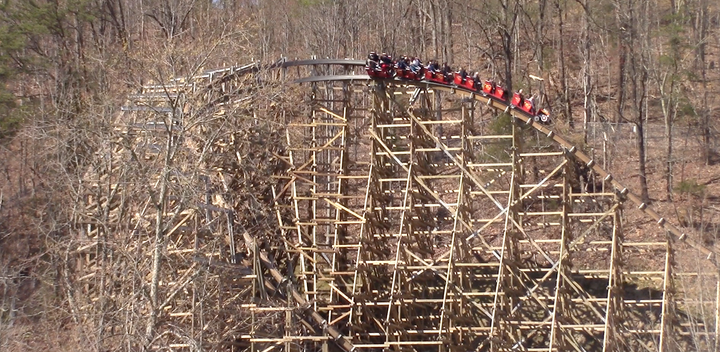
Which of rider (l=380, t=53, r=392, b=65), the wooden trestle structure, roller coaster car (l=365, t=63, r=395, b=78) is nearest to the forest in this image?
the wooden trestle structure

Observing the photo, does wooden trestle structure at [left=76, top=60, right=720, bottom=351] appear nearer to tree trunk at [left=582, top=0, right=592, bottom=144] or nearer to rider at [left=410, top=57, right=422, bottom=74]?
rider at [left=410, top=57, right=422, bottom=74]

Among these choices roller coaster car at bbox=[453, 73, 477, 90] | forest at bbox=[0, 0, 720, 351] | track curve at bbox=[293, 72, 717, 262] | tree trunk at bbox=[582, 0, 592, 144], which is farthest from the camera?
tree trunk at bbox=[582, 0, 592, 144]

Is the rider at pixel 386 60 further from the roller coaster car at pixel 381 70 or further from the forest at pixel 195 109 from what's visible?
the forest at pixel 195 109

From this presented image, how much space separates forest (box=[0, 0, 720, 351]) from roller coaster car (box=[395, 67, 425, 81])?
2519 mm

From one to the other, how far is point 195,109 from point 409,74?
4.80 metres

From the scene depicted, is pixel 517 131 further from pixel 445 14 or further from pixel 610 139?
pixel 445 14

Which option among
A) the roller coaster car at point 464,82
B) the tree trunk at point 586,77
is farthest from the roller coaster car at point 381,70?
the tree trunk at point 586,77

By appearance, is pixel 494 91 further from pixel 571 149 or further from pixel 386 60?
pixel 386 60

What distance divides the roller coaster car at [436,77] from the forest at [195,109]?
214cm

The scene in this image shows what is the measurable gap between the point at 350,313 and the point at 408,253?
1.73 meters

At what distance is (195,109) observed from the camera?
56.3 ft

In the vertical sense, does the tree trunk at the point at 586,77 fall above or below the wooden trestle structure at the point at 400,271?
above

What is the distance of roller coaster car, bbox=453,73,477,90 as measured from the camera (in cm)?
1889

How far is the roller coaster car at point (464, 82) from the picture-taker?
62.0ft
